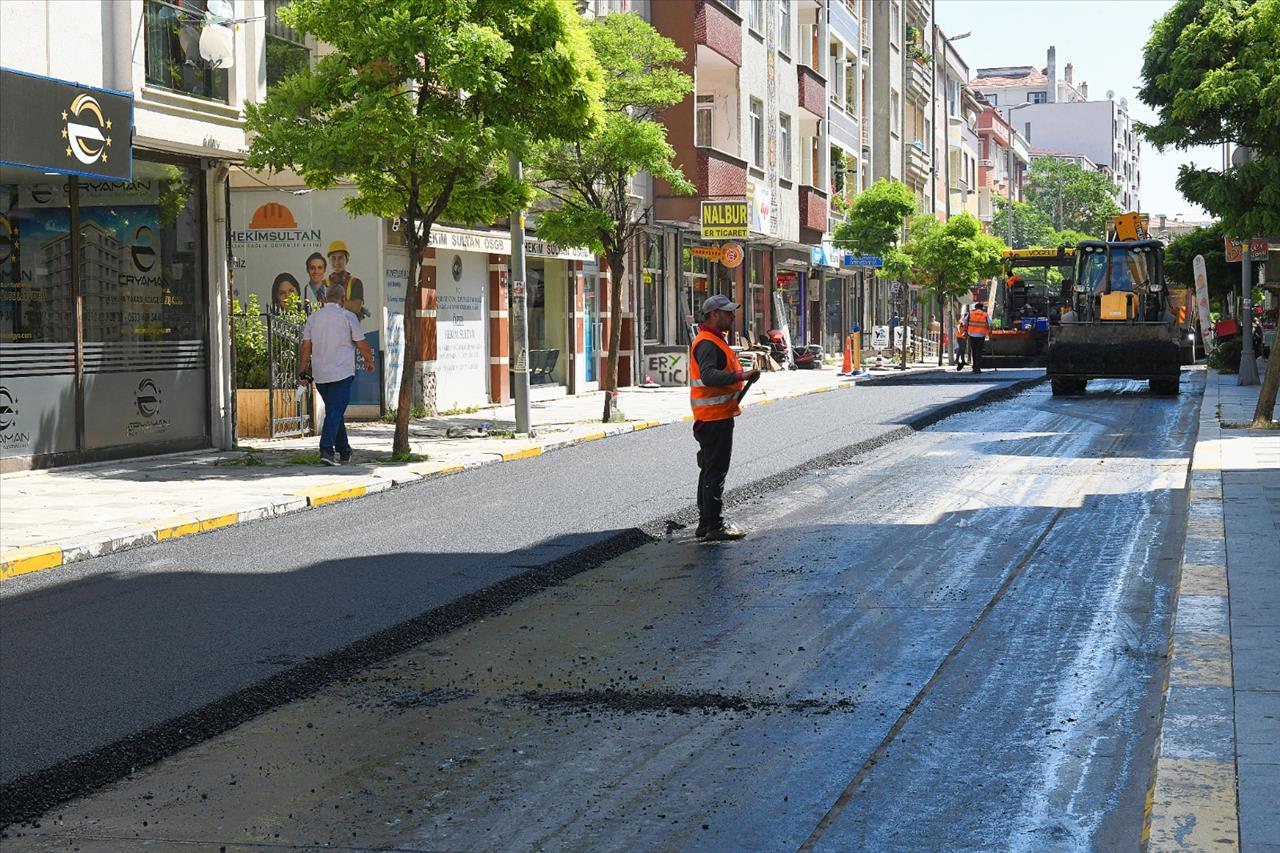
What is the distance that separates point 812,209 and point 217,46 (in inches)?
1161

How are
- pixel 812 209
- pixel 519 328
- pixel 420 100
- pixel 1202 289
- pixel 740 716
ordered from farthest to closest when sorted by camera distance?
pixel 812 209, pixel 1202 289, pixel 519 328, pixel 420 100, pixel 740 716

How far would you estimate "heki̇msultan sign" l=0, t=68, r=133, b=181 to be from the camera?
1484 centimetres

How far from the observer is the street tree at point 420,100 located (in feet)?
53.5

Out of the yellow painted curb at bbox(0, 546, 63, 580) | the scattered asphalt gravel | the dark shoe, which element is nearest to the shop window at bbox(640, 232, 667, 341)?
the scattered asphalt gravel

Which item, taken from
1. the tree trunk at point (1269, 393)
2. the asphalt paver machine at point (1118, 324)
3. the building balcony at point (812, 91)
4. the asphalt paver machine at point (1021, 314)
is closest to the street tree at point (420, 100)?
the tree trunk at point (1269, 393)

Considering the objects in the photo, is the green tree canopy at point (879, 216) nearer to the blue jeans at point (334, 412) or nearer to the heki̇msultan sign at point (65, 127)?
the blue jeans at point (334, 412)

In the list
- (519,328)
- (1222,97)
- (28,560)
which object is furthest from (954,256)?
(28,560)

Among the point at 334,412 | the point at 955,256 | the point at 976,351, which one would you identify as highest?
the point at 955,256

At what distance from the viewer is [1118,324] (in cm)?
2686

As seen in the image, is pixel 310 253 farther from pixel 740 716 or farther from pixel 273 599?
pixel 740 716

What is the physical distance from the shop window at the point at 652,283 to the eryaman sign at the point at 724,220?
5.23ft

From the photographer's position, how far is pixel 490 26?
16609 mm

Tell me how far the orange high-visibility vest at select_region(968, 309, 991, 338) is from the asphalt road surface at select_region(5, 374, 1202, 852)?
98.1 feet

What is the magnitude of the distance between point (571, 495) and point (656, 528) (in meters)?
2.23
